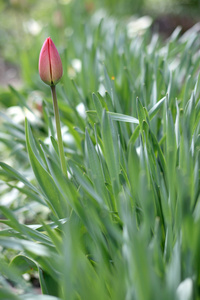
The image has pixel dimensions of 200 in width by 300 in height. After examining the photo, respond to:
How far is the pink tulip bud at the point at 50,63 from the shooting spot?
798 mm

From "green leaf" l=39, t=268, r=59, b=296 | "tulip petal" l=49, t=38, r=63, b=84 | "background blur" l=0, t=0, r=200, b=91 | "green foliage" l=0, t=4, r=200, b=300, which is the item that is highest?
"background blur" l=0, t=0, r=200, b=91

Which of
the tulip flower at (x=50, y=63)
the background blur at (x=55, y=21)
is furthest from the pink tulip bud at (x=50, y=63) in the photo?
the background blur at (x=55, y=21)

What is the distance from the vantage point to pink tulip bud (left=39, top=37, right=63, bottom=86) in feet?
2.62

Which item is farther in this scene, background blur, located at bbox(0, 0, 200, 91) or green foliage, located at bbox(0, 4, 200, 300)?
background blur, located at bbox(0, 0, 200, 91)

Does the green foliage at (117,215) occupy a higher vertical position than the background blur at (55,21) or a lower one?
lower

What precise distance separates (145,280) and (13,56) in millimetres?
3942

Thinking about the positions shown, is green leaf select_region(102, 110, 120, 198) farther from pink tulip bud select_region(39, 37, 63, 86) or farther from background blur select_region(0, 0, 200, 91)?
background blur select_region(0, 0, 200, 91)

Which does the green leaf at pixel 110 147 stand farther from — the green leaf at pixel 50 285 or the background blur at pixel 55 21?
the background blur at pixel 55 21

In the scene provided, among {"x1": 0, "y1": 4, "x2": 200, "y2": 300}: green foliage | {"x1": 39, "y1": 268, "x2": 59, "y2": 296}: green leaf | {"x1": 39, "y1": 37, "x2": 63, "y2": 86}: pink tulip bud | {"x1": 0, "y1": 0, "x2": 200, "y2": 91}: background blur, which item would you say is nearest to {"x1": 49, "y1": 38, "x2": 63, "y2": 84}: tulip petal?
{"x1": 39, "y1": 37, "x2": 63, "y2": 86}: pink tulip bud

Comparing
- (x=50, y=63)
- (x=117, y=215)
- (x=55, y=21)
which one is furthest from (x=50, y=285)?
(x=55, y=21)

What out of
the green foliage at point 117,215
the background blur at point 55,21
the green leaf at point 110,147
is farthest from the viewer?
the background blur at point 55,21

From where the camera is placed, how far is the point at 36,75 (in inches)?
83.0

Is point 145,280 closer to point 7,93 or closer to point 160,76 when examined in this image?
point 160,76

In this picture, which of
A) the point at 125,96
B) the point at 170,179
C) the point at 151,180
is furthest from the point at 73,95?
the point at 170,179
